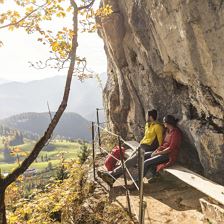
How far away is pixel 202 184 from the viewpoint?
8.12m

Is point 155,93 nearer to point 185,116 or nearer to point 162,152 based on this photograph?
point 185,116

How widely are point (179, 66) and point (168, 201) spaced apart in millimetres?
4167

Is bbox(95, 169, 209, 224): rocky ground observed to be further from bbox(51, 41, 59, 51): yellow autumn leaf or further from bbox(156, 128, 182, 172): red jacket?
bbox(51, 41, 59, 51): yellow autumn leaf

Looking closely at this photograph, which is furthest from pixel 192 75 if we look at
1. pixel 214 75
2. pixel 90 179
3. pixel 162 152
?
pixel 90 179

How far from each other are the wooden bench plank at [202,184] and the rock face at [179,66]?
904 mm

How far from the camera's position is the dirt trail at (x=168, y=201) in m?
8.15

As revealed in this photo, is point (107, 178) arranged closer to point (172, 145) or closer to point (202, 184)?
point (172, 145)

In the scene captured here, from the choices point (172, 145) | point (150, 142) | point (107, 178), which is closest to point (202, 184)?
point (172, 145)

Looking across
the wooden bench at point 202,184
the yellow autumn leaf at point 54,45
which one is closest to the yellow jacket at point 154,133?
the wooden bench at point 202,184

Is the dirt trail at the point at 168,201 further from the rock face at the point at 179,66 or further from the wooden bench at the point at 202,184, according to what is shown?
the rock face at the point at 179,66

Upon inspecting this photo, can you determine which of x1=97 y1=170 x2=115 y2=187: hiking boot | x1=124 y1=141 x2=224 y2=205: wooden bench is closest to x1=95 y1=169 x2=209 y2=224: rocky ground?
x1=97 y1=170 x2=115 y2=187: hiking boot

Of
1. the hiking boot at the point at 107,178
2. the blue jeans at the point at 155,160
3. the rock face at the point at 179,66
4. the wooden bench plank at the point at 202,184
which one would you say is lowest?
the hiking boot at the point at 107,178

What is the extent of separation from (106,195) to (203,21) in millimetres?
5945

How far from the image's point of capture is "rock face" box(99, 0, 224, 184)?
27.9 ft
